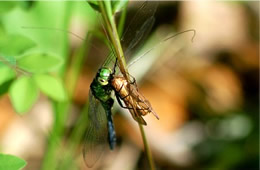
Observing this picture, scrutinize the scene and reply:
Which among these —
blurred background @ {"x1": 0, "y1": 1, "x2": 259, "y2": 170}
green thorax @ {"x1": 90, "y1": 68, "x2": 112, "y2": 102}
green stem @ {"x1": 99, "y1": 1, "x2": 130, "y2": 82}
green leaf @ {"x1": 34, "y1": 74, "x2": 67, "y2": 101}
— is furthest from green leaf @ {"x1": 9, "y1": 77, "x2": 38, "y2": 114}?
blurred background @ {"x1": 0, "y1": 1, "x2": 259, "y2": 170}

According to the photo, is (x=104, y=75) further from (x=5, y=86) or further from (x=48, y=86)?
(x=5, y=86)

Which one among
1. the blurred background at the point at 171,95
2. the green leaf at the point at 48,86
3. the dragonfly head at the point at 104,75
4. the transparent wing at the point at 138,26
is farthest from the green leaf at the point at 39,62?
the blurred background at the point at 171,95

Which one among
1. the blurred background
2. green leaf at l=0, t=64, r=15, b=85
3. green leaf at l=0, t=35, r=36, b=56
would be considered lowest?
the blurred background

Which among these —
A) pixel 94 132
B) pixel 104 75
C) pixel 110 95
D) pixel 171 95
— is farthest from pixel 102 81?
pixel 171 95

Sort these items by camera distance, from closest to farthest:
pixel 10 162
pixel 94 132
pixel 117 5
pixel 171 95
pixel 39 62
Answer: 1. pixel 10 162
2. pixel 117 5
3. pixel 39 62
4. pixel 94 132
5. pixel 171 95

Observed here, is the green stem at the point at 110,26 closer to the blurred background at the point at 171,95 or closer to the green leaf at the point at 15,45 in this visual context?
the green leaf at the point at 15,45

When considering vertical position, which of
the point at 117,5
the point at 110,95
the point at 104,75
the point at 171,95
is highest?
the point at 117,5

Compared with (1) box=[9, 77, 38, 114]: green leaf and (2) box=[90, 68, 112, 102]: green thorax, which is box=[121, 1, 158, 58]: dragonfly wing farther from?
(1) box=[9, 77, 38, 114]: green leaf
